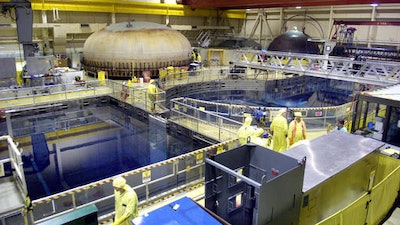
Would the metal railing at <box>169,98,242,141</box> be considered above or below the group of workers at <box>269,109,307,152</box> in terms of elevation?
below

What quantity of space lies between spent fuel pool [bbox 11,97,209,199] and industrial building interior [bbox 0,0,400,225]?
0.08 metres

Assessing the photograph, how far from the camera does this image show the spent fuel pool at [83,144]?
34.6 feet

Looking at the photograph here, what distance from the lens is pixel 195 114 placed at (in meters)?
12.9

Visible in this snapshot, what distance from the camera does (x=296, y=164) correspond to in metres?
4.66

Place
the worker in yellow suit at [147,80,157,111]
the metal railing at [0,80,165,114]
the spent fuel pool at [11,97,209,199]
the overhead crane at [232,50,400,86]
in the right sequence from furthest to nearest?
the metal railing at [0,80,165,114], the worker in yellow suit at [147,80,157,111], the overhead crane at [232,50,400,86], the spent fuel pool at [11,97,209,199]

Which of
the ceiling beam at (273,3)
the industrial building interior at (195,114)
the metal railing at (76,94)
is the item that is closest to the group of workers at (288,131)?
the industrial building interior at (195,114)

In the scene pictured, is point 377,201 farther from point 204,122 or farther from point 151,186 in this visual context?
point 204,122

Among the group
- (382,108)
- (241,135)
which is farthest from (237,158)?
(382,108)

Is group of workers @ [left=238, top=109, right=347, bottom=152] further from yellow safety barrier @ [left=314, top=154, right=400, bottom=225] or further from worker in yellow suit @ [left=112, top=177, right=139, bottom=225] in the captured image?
worker in yellow suit @ [left=112, top=177, right=139, bottom=225]

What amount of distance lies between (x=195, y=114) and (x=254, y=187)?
28.8 feet

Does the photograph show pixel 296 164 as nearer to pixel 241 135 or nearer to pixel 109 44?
pixel 241 135

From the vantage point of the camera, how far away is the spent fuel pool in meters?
10.5

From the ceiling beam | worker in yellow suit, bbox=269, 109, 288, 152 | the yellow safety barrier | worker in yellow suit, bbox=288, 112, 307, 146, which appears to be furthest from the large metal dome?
the yellow safety barrier

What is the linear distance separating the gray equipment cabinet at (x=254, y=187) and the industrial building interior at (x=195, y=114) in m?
0.02
